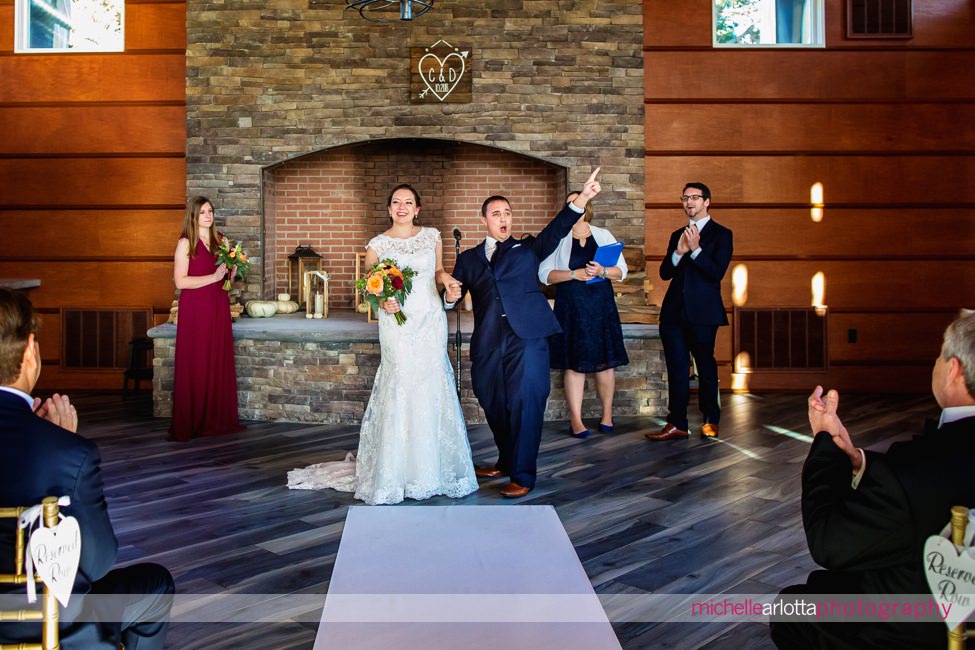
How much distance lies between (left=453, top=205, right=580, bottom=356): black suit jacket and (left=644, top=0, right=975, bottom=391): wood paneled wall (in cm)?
362

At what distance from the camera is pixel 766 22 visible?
8078mm

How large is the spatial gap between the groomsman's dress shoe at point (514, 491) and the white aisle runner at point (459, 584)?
0.56ft

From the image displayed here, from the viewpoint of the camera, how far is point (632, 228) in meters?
7.85

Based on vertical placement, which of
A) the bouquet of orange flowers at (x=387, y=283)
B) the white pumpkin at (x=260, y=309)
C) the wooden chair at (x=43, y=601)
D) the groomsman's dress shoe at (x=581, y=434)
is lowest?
the groomsman's dress shoe at (x=581, y=434)

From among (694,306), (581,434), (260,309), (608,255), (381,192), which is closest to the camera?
(608,255)

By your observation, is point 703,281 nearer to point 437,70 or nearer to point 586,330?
point 586,330

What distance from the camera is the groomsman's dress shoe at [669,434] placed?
5867mm

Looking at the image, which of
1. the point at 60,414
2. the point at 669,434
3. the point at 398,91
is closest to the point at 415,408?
the point at 669,434

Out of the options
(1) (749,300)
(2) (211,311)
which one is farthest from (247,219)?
(1) (749,300)

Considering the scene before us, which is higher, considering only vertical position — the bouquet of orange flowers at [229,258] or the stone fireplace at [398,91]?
the stone fireplace at [398,91]

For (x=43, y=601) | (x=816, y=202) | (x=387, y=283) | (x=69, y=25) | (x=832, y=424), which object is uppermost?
(x=69, y=25)

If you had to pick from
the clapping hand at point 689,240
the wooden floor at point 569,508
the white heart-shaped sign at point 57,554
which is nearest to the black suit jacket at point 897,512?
the wooden floor at point 569,508

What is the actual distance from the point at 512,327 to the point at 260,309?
3.60 meters

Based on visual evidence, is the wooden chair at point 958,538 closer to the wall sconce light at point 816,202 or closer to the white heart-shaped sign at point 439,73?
the white heart-shaped sign at point 439,73
